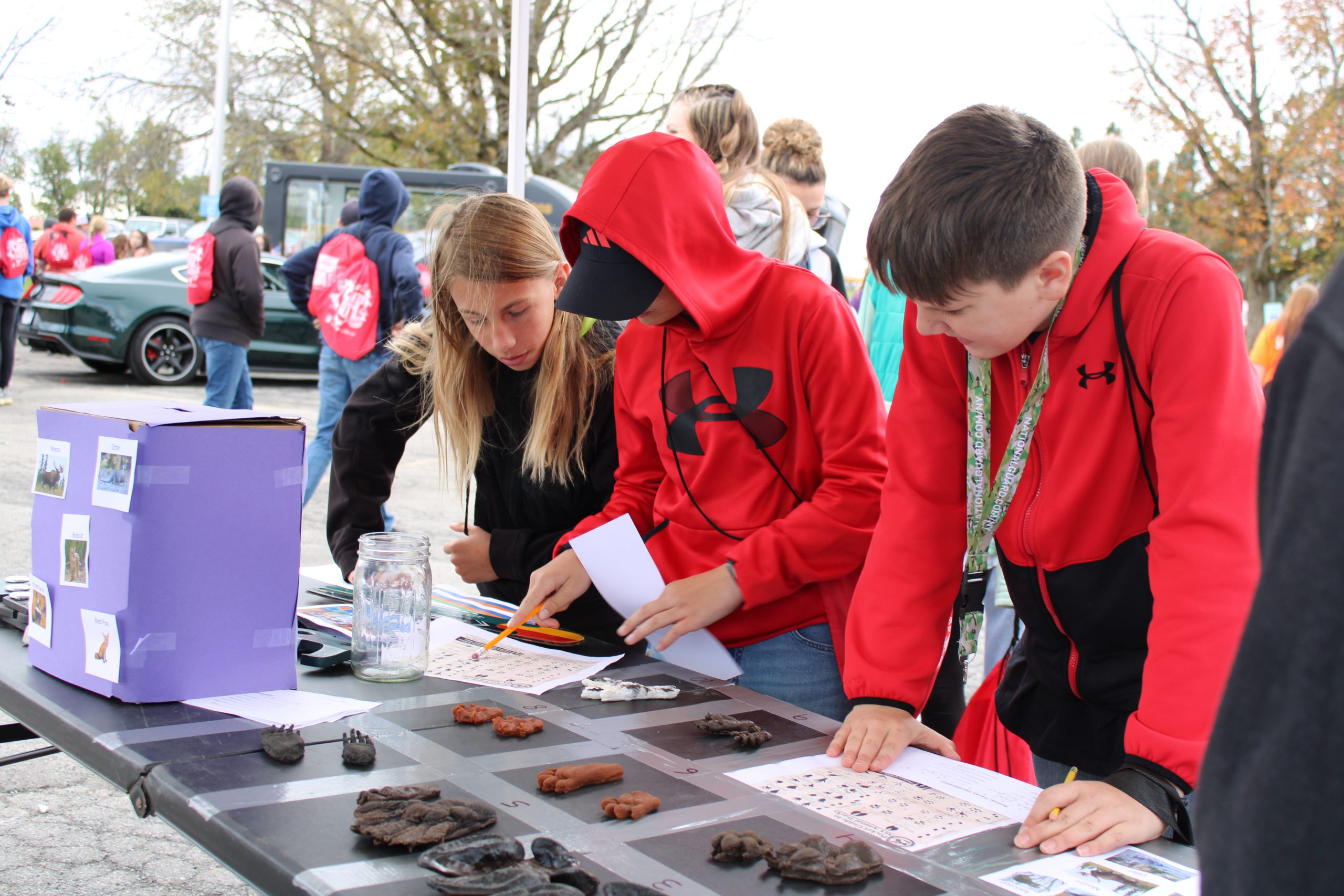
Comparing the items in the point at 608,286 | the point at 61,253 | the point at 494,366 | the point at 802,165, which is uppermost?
the point at 61,253

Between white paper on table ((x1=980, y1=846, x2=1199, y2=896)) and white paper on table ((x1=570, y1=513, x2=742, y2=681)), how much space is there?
762mm

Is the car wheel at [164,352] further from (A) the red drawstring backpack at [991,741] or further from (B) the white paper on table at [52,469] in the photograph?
(A) the red drawstring backpack at [991,741]

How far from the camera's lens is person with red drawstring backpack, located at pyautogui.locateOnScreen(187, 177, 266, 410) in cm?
627

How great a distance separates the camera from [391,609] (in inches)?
62.1

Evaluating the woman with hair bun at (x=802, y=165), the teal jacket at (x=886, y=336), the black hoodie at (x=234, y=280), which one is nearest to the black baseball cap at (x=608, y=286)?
the woman with hair bun at (x=802, y=165)

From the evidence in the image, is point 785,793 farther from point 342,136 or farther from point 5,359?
point 342,136

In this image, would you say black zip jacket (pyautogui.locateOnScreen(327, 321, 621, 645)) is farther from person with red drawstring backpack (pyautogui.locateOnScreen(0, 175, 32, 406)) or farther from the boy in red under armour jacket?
person with red drawstring backpack (pyautogui.locateOnScreen(0, 175, 32, 406))

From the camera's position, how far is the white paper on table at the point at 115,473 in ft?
4.46

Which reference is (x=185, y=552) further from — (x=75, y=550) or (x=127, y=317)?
(x=127, y=317)

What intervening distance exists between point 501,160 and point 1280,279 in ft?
40.5

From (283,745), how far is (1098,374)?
1.04 meters

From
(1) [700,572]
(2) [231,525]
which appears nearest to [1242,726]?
(2) [231,525]

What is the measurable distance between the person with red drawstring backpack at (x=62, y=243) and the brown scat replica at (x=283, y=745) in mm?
11888

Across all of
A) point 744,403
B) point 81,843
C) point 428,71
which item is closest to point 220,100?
point 428,71
